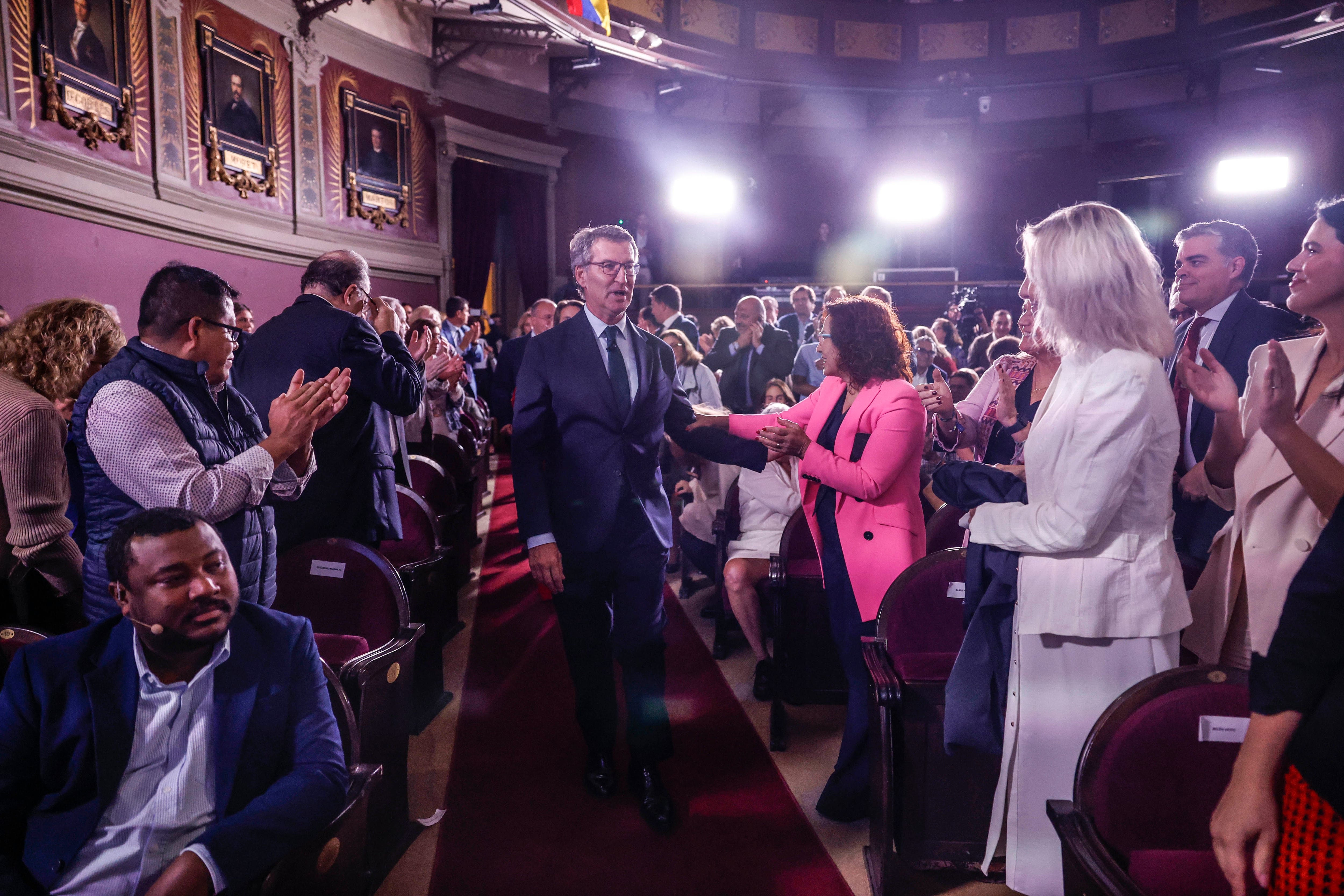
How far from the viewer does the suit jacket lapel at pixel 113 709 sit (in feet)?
4.10

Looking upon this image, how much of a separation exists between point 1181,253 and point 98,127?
6.86 m

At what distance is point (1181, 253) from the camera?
2789 millimetres

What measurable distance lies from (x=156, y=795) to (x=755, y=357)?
16.7 feet

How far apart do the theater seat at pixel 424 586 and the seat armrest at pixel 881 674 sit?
167 centimetres

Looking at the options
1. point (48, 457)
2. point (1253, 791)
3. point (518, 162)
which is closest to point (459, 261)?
point (518, 162)

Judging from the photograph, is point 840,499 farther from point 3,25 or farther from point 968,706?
point 3,25

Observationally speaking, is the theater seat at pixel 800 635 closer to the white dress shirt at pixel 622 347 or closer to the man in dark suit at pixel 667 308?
the white dress shirt at pixel 622 347

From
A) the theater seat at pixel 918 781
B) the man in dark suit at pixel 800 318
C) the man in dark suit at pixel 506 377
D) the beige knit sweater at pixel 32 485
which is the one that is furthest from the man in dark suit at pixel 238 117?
the theater seat at pixel 918 781

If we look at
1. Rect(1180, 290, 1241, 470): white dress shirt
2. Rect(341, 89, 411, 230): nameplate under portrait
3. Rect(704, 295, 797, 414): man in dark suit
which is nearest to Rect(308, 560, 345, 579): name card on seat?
Rect(1180, 290, 1241, 470): white dress shirt

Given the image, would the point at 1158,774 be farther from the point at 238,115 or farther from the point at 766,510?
the point at 238,115

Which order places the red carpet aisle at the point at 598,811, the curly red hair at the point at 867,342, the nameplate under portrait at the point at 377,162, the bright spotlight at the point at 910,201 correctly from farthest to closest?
1. the bright spotlight at the point at 910,201
2. the nameplate under portrait at the point at 377,162
3. the curly red hair at the point at 867,342
4. the red carpet aisle at the point at 598,811

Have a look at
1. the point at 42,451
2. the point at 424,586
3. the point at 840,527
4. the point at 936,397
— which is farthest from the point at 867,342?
the point at 42,451

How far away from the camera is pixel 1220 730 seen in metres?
1.32

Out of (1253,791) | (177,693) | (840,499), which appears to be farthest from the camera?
(840,499)
